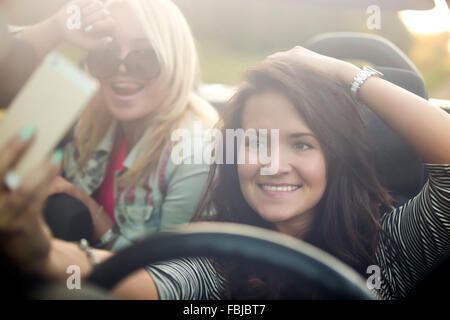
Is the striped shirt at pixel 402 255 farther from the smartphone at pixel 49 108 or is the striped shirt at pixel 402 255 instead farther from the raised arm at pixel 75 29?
the raised arm at pixel 75 29

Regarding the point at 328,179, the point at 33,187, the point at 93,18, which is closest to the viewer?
the point at 33,187

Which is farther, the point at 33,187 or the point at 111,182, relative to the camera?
the point at 111,182

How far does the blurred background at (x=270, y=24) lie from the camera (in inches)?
46.5

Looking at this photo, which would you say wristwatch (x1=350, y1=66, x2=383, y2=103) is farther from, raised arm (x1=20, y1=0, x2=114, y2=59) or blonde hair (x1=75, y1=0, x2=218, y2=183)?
raised arm (x1=20, y1=0, x2=114, y2=59)

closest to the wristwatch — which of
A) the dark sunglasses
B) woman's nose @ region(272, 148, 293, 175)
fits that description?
woman's nose @ region(272, 148, 293, 175)

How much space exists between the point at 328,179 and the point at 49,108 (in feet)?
2.54

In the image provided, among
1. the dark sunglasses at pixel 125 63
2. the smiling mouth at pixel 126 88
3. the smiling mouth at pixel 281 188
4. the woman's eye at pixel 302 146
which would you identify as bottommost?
the smiling mouth at pixel 281 188

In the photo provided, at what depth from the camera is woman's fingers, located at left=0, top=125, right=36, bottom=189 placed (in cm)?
79

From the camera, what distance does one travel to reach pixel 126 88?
1.23 m

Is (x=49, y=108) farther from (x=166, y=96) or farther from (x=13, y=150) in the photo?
(x=166, y=96)

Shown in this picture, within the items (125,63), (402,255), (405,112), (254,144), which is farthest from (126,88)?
(402,255)

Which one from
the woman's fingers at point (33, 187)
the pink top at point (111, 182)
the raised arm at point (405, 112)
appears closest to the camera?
the woman's fingers at point (33, 187)

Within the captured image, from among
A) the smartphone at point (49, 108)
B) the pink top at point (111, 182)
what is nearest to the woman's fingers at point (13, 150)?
the smartphone at point (49, 108)

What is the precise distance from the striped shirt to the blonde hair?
0.97ft
